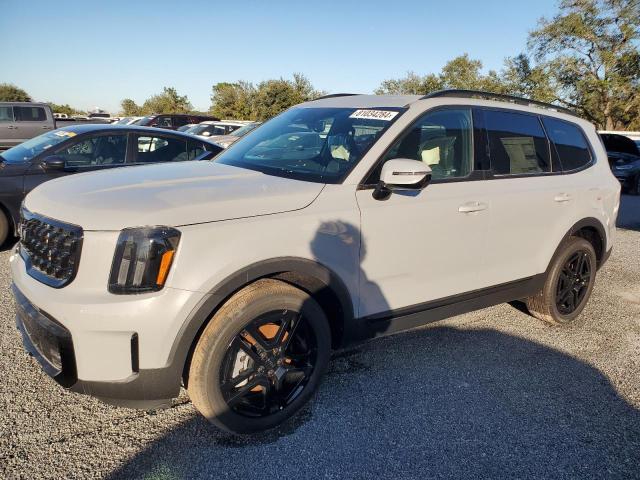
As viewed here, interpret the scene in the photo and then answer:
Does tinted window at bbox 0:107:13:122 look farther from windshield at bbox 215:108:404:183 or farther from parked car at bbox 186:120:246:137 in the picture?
windshield at bbox 215:108:404:183

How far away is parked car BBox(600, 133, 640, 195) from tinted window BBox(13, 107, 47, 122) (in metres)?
16.8

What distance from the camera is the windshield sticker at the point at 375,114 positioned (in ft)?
10.2

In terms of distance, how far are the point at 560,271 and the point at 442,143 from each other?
5.70 ft

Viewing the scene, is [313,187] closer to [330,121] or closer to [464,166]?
[330,121]

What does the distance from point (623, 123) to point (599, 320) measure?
126 ft

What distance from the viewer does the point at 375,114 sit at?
10.5 ft

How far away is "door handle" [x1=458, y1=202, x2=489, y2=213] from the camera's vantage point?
10.5 feet

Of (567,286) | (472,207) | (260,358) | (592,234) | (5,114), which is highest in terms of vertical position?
(5,114)

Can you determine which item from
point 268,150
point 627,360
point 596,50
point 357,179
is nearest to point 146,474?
point 357,179

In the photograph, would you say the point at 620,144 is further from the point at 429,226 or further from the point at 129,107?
the point at 129,107

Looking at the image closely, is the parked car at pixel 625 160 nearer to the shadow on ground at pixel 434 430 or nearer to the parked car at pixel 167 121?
the shadow on ground at pixel 434 430

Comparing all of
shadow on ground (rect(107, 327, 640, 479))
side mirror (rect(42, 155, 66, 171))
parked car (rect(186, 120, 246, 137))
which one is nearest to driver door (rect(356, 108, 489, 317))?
shadow on ground (rect(107, 327, 640, 479))

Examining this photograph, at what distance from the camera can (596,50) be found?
30.4 metres

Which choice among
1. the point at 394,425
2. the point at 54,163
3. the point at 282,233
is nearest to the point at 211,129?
the point at 54,163
